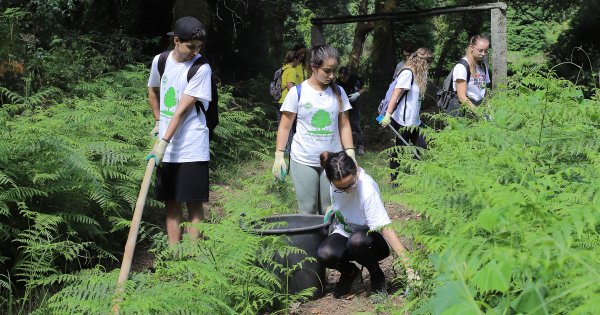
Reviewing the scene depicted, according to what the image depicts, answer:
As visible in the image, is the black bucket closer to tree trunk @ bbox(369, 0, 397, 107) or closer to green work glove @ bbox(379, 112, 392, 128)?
green work glove @ bbox(379, 112, 392, 128)

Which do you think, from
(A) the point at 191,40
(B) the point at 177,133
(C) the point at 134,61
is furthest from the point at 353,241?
(C) the point at 134,61

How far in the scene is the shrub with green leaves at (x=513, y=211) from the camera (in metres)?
2.41

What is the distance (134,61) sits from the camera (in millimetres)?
13461

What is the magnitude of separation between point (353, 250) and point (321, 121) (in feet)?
4.19

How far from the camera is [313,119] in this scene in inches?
235

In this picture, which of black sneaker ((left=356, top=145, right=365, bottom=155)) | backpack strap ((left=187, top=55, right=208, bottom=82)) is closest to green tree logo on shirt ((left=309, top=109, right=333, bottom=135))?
backpack strap ((left=187, top=55, right=208, bottom=82))

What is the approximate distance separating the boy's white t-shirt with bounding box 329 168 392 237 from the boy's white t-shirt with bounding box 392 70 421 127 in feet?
11.4

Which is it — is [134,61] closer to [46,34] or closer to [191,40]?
[46,34]

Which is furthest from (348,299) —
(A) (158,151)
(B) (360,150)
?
(B) (360,150)

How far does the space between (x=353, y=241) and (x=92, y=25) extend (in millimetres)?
11874

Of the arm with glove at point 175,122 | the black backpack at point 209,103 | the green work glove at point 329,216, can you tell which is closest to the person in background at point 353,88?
the black backpack at point 209,103

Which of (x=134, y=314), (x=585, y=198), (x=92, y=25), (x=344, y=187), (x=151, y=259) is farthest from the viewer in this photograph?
(x=92, y=25)

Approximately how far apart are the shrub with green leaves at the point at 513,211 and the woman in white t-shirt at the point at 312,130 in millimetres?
949

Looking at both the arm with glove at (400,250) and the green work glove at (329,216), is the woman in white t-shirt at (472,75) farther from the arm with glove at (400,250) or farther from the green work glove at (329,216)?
the arm with glove at (400,250)
